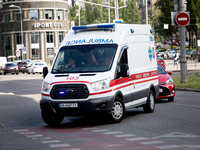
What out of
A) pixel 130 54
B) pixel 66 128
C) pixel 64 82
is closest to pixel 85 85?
pixel 64 82

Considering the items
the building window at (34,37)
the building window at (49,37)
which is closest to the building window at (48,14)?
the building window at (49,37)

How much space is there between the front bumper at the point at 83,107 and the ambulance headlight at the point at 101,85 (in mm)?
265

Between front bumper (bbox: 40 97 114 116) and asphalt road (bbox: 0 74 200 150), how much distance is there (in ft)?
1.34

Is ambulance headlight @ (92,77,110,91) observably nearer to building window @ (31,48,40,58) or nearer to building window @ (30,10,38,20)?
building window @ (31,48,40,58)

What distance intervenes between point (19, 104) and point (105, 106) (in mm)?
6078

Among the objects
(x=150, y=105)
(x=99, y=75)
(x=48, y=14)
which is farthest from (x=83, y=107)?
(x=48, y=14)

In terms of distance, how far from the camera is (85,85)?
10789 millimetres

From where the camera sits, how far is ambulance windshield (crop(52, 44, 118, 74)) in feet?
37.9

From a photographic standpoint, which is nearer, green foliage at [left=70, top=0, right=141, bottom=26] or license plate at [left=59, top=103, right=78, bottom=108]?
license plate at [left=59, top=103, right=78, bottom=108]

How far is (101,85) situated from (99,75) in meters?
0.26

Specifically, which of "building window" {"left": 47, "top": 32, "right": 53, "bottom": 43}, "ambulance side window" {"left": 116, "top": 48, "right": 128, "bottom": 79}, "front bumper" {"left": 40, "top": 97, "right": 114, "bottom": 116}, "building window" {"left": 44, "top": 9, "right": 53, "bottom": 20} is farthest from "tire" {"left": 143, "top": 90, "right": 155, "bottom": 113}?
"building window" {"left": 44, "top": 9, "right": 53, "bottom": 20}

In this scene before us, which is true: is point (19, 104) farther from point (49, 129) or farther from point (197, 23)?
point (197, 23)

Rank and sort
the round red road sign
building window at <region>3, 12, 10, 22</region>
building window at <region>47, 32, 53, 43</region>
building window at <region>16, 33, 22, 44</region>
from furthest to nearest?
1. building window at <region>3, 12, 10, 22</region>
2. building window at <region>16, 33, 22, 44</region>
3. building window at <region>47, 32, 53, 43</region>
4. the round red road sign

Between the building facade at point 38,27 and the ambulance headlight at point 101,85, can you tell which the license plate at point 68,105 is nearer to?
the ambulance headlight at point 101,85
